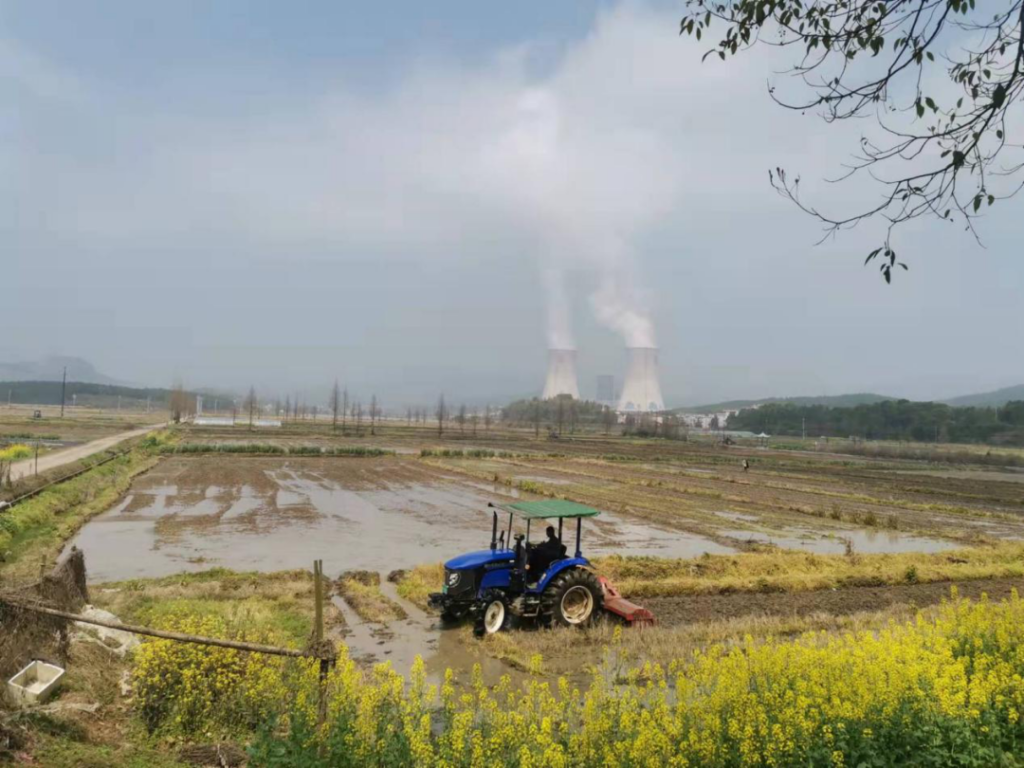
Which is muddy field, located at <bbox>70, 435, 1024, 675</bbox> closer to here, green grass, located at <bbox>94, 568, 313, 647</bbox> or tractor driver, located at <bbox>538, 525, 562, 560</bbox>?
green grass, located at <bbox>94, 568, 313, 647</bbox>

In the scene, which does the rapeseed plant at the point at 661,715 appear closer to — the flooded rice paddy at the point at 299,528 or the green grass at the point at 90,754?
the green grass at the point at 90,754

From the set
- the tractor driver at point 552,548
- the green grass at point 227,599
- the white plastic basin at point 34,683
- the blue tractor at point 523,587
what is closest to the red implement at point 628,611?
the blue tractor at point 523,587

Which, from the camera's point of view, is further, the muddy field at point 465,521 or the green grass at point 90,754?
the muddy field at point 465,521

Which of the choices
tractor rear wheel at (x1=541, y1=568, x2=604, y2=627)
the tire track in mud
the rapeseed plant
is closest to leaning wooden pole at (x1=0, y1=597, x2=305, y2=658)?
the rapeseed plant

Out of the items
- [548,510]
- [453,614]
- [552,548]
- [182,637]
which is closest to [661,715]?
[182,637]

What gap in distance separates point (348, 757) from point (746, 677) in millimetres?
3428

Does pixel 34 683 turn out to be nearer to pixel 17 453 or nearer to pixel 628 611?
pixel 628 611

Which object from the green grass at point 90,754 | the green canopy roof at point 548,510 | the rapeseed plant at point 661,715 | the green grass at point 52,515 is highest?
the green canopy roof at point 548,510

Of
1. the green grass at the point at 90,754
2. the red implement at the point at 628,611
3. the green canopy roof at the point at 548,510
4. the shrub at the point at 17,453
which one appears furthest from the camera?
the shrub at the point at 17,453

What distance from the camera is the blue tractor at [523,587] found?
9.70 meters

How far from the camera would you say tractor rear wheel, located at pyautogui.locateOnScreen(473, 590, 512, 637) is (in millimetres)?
9508

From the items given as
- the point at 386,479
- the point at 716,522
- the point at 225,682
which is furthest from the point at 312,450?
the point at 225,682

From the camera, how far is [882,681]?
536 cm

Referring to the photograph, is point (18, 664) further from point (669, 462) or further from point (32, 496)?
point (669, 462)
